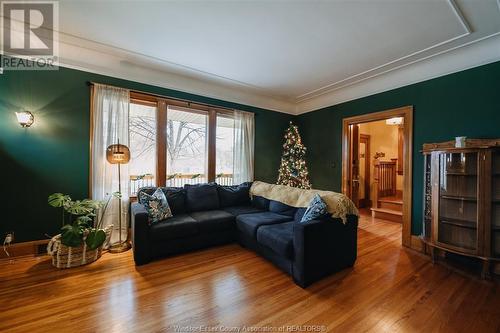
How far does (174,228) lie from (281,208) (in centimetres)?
168

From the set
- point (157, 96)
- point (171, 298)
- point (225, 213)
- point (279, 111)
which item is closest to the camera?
point (171, 298)

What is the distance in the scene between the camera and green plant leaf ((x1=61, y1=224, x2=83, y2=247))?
2541mm

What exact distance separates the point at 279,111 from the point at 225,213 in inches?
125

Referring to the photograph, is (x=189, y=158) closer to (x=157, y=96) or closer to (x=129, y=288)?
(x=157, y=96)

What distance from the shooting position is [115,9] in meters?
2.25

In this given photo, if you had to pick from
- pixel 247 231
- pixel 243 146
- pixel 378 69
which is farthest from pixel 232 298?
pixel 378 69

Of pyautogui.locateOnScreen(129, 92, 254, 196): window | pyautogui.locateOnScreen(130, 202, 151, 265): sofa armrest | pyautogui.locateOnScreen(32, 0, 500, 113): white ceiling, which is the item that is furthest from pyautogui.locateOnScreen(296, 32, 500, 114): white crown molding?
pyautogui.locateOnScreen(130, 202, 151, 265): sofa armrest

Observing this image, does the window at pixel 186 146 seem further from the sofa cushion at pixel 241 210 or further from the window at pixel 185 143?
the sofa cushion at pixel 241 210

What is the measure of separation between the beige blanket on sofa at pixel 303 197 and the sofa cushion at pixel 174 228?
142cm

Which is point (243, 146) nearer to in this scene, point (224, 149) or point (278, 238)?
point (224, 149)

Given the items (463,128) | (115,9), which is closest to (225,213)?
(115,9)

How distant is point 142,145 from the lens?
3719 millimetres

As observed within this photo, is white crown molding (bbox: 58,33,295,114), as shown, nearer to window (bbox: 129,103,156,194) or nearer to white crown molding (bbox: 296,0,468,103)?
window (bbox: 129,103,156,194)

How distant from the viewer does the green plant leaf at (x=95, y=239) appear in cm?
267
